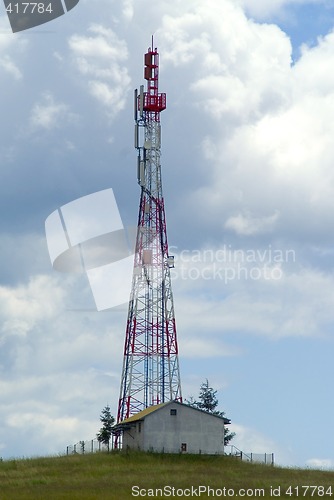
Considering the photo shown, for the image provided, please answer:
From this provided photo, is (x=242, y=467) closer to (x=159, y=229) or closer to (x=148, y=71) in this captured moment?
(x=159, y=229)

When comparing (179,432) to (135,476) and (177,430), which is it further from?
(135,476)

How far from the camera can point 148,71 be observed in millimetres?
67812

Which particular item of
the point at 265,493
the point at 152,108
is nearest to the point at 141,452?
the point at 265,493

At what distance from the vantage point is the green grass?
157 ft

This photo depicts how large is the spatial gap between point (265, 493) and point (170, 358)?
18.5m

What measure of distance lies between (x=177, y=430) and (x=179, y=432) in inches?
7.0

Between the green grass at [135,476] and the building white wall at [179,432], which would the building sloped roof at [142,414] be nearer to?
the building white wall at [179,432]

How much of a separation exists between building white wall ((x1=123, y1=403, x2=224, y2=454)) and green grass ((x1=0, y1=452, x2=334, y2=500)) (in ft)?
3.31

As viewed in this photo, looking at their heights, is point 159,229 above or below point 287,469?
above

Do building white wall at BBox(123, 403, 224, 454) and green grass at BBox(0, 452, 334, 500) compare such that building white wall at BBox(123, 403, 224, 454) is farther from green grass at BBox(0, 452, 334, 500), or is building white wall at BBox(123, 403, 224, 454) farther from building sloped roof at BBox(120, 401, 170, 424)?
green grass at BBox(0, 452, 334, 500)

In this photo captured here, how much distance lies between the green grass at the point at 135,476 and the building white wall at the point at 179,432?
101 cm

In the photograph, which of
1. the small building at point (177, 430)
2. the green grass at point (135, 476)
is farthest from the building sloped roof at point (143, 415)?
the green grass at point (135, 476)

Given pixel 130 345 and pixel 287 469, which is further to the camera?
pixel 130 345

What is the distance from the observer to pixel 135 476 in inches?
2090
